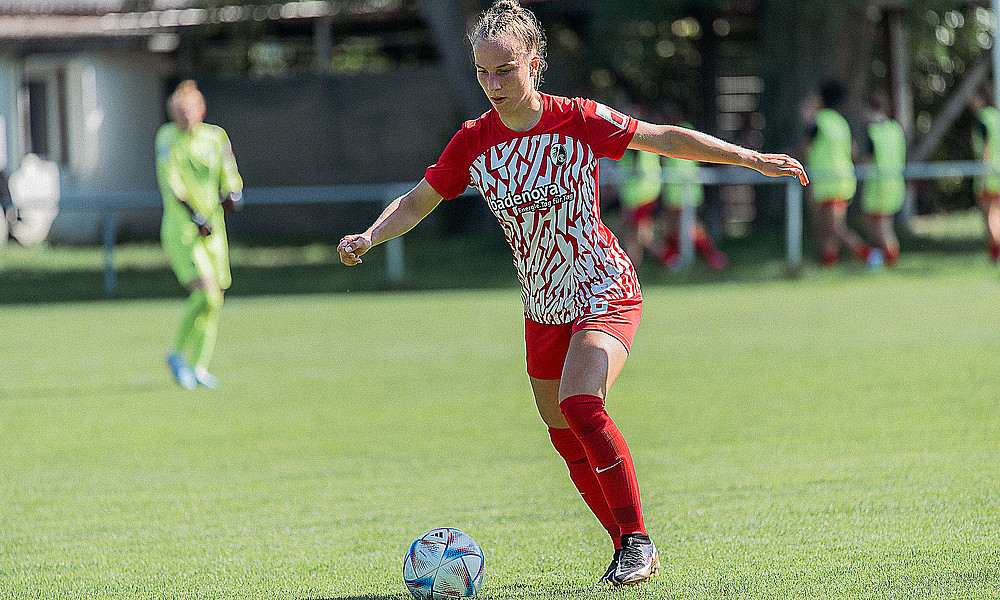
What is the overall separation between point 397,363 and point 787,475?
5.46 meters

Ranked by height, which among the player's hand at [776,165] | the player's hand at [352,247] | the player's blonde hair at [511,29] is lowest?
the player's hand at [352,247]

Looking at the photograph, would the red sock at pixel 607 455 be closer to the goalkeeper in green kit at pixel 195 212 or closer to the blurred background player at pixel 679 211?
the goalkeeper in green kit at pixel 195 212

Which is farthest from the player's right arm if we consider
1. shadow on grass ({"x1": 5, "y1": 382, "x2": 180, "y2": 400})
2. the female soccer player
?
shadow on grass ({"x1": 5, "y1": 382, "x2": 180, "y2": 400})

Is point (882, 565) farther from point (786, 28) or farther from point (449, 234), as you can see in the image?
point (449, 234)

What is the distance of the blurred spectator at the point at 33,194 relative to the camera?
77.3 feet

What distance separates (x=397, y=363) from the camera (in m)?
11.1

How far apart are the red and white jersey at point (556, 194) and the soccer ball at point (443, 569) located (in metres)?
0.80

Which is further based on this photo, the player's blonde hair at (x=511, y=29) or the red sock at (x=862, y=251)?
the red sock at (x=862, y=251)

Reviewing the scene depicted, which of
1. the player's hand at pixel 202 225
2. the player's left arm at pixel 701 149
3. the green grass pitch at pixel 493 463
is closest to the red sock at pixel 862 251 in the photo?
the green grass pitch at pixel 493 463

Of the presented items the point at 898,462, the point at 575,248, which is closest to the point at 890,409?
the point at 898,462

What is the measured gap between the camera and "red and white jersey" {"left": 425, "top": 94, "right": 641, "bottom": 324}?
4.36m

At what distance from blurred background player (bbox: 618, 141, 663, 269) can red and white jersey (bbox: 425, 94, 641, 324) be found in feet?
44.0

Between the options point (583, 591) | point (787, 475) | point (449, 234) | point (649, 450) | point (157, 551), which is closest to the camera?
point (583, 591)

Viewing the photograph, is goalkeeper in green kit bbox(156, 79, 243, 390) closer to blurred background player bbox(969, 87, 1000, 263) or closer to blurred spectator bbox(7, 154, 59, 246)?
blurred background player bbox(969, 87, 1000, 263)
